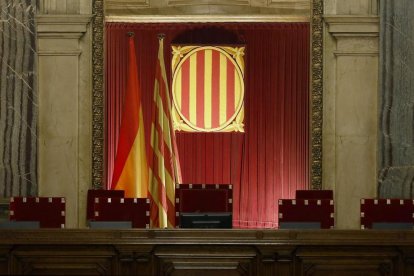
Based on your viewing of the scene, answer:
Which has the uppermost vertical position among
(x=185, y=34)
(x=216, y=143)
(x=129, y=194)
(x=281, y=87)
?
(x=185, y=34)

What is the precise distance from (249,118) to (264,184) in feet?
2.75

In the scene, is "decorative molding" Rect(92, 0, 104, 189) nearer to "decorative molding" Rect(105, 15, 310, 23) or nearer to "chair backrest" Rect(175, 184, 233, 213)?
"decorative molding" Rect(105, 15, 310, 23)

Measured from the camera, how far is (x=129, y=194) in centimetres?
965

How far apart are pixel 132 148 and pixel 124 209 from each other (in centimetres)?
174

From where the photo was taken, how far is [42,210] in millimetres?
8477

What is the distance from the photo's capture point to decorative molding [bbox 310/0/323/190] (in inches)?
398

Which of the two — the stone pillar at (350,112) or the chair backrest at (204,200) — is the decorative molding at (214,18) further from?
the chair backrest at (204,200)

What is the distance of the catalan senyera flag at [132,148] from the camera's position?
381 inches

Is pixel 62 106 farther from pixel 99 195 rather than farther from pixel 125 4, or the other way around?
pixel 99 195

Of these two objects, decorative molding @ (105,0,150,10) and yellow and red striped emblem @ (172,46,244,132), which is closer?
decorative molding @ (105,0,150,10)

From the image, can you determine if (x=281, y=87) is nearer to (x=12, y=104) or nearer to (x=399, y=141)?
(x=399, y=141)

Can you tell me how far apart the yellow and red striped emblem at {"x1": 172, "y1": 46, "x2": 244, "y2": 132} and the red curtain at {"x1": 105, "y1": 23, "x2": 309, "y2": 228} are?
10 centimetres

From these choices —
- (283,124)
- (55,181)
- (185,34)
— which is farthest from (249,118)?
(55,181)

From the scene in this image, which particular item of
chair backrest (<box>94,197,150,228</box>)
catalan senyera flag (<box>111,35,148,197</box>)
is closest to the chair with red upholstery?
chair backrest (<box>94,197,150,228</box>)
